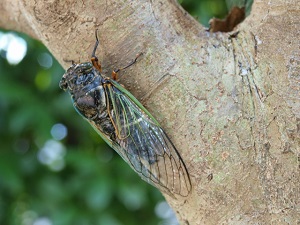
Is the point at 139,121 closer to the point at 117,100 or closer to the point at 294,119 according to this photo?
the point at 117,100

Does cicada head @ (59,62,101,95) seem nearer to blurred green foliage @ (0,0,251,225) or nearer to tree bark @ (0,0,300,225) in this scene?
tree bark @ (0,0,300,225)

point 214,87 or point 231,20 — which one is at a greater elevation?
point 214,87

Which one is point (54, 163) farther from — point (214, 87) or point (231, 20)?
point (214, 87)

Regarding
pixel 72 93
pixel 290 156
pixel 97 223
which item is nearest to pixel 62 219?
pixel 97 223

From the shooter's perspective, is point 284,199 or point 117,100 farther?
point 117,100

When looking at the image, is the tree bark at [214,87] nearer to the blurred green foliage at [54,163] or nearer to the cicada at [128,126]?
the cicada at [128,126]

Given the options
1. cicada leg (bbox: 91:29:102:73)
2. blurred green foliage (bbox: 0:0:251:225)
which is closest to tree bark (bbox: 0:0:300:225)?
cicada leg (bbox: 91:29:102:73)

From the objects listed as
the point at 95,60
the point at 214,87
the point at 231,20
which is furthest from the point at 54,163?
the point at 214,87
